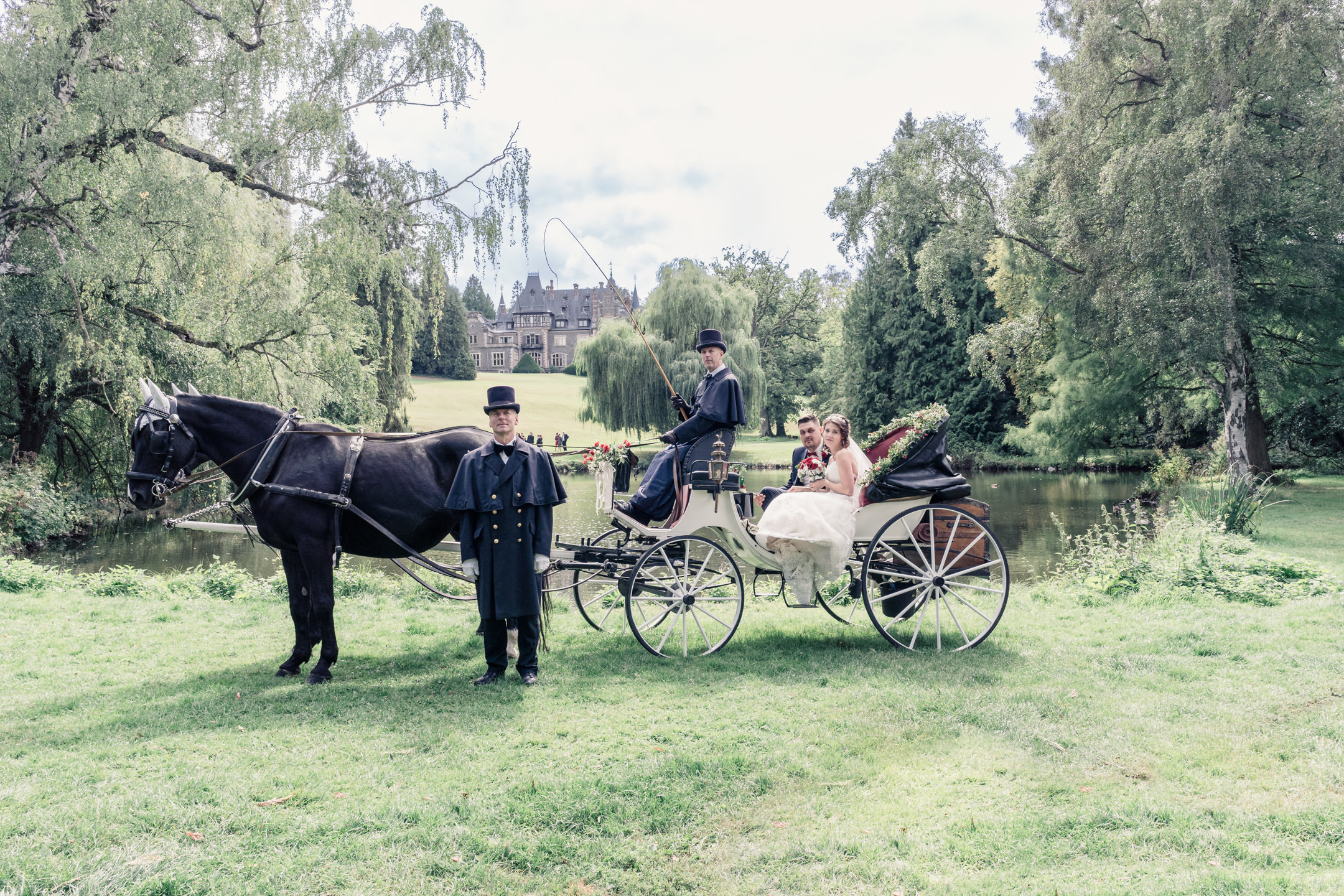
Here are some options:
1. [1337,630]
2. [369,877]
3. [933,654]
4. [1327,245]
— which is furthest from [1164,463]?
[369,877]

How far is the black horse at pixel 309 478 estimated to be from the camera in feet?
18.9

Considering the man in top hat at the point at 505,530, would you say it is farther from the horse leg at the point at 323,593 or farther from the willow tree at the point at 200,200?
the willow tree at the point at 200,200

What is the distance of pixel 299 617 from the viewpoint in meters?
5.91

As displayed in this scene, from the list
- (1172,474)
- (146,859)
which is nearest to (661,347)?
(1172,474)

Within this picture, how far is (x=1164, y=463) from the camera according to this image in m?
21.6

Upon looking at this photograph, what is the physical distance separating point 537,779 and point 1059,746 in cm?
269

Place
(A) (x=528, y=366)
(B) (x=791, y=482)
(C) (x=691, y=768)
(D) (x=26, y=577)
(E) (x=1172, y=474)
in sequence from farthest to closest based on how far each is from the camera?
(A) (x=528, y=366), (E) (x=1172, y=474), (D) (x=26, y=577), (B) (x=791, y=482), (C) (x=691, y=768)

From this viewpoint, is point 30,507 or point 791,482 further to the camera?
point 30,507

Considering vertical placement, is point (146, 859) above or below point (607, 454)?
below

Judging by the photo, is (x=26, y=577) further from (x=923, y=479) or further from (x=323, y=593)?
(x=923, y=479)

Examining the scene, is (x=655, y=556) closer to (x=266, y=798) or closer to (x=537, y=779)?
(x=537, y=779)

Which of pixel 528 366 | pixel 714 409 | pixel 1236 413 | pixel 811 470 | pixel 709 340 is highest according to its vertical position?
pixel 528 366

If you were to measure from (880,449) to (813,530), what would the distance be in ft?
3.80

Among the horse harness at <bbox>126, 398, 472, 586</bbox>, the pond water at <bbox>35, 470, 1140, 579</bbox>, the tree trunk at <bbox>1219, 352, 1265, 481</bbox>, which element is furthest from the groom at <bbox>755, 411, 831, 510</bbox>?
the tree trunk at <bbox>1219, 352, 1265, 481</bbox>
